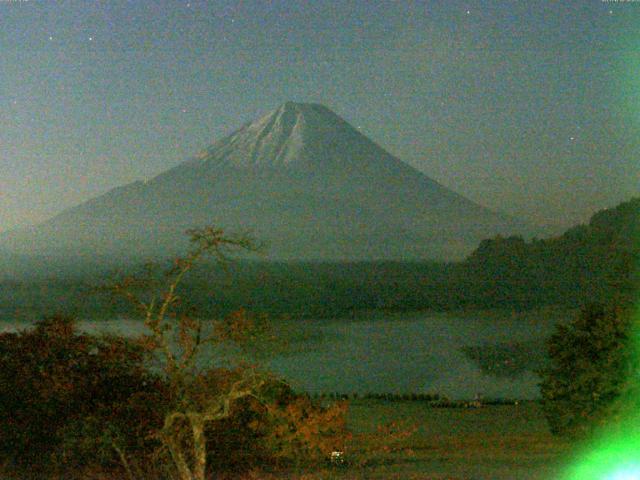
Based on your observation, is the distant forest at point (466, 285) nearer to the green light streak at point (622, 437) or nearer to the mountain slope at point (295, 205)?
the mountain slope at point (295, 205)

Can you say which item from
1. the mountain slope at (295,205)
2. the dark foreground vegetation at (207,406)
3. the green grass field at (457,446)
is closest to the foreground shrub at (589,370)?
the dark foreground vegetation at (207,406)

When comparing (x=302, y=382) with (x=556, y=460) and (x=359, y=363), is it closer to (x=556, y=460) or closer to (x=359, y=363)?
(x=359, y=363)

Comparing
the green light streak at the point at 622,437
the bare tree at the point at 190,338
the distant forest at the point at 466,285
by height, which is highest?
the distant forest at the point at 466,285

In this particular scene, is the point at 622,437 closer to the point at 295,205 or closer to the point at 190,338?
the point at 190,338

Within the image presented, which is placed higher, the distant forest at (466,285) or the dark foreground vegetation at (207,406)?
the distant forest at (466,285)

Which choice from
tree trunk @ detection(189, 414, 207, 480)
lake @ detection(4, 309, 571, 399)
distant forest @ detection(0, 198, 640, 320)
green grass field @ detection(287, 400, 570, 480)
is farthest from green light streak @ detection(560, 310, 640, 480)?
distant forest @ detection(0, 198, 640, 320)

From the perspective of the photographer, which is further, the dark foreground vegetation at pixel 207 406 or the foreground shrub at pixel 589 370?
the foreground shrub at pixel 589 370

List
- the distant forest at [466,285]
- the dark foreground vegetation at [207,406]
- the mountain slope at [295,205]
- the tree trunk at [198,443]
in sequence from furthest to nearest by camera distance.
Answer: the mountain slope at [295,205] < the distant forest at [466,285] < the dark foreground vegetation at [207,406] < the tree trunk at [198,443]

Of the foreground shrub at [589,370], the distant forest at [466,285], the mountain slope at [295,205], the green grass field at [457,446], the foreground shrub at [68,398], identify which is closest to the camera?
the foreground shrub at [68,398]
